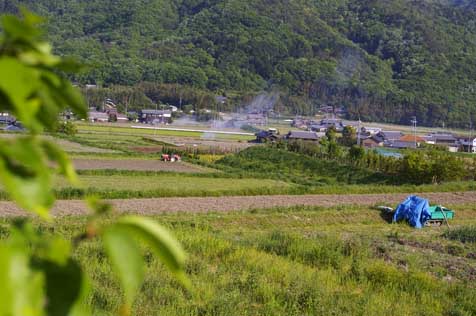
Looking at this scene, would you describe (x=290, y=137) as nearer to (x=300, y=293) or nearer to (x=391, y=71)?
(x=300, y=293)

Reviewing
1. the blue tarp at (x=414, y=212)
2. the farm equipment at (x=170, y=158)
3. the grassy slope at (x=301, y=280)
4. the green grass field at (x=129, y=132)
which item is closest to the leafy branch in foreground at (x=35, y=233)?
the grassy slope at (x=301, y=280)

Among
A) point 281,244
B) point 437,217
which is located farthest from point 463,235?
point 281,244

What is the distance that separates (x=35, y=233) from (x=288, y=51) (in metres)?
126

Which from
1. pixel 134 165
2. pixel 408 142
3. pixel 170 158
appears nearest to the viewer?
pixel 134 165

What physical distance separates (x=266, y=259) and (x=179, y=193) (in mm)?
12993

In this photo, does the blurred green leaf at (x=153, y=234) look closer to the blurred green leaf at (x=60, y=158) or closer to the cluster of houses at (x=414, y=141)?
the blurred green leaf at (x=60, y=158)

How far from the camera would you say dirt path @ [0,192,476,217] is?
16625 mm

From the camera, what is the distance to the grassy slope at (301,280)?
5270 millimetres

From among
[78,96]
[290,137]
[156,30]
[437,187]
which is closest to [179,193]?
[437,187]

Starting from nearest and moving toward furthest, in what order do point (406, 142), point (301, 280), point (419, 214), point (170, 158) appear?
point (301, 280) → point (419, 214) → point (170, 158) → point (406, 142)

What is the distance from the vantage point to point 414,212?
17.0 metres

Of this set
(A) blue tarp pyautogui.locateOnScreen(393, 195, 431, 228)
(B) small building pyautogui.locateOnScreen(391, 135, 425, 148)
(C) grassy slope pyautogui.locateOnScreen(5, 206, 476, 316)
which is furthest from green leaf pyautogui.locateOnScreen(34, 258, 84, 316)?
(B) small building pyautogui.locateOnScreen(391, 135, 425, 148)

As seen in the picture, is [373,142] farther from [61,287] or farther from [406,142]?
[61,287]

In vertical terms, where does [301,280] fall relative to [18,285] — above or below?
below
